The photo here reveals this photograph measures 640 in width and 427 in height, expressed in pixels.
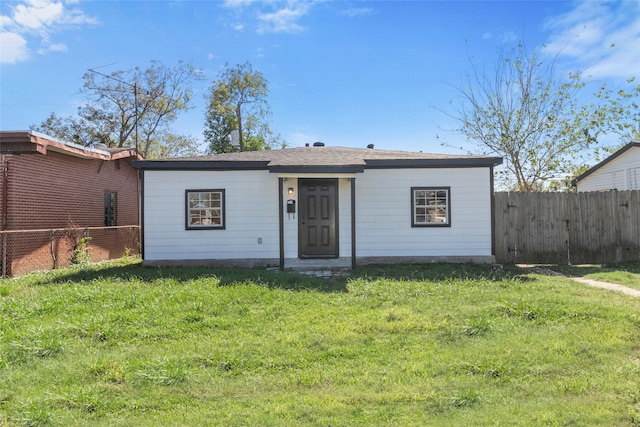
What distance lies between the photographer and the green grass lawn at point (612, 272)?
8.01 meters

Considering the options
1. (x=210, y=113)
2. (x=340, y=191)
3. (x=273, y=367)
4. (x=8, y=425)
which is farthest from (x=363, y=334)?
(x=210, y=113)

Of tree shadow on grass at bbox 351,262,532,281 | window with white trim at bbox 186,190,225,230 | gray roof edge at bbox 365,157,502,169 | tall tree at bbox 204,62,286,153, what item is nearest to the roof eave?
gray roof edge at bbox 365,157,502,169

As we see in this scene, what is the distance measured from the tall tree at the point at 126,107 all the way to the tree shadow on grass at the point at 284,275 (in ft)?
65.4

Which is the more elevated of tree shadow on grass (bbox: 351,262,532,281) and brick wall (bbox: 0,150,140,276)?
brick wall (bbox: 0,150,140,276)

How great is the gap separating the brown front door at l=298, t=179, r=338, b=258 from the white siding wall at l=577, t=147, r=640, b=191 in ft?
36.9

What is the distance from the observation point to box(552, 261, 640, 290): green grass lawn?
26.3 feet

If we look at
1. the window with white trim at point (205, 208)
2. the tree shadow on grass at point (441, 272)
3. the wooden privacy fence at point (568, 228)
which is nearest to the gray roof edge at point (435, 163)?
the wooden privacy fence at point (568, 228)

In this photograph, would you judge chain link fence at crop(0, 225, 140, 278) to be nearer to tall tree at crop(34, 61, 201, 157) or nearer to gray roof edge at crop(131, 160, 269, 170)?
gray roof edge at crop(131, 160, 269, 170)

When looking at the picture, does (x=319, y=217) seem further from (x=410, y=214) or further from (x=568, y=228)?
(x=568, y=228)

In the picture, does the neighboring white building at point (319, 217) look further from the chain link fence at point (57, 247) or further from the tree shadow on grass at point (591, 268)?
the chain link fence at point (57, 247)

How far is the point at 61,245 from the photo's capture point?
1038 centimetres

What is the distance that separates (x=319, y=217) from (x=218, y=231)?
261 centimetres

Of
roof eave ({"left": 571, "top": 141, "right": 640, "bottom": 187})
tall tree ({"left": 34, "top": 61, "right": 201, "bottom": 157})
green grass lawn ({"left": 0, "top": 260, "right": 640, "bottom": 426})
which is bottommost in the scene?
green grass lawn ({"left": 0, "top": 260, "right": 640, "bottom": 426})

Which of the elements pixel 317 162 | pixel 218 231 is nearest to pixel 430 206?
pixel 317 162
